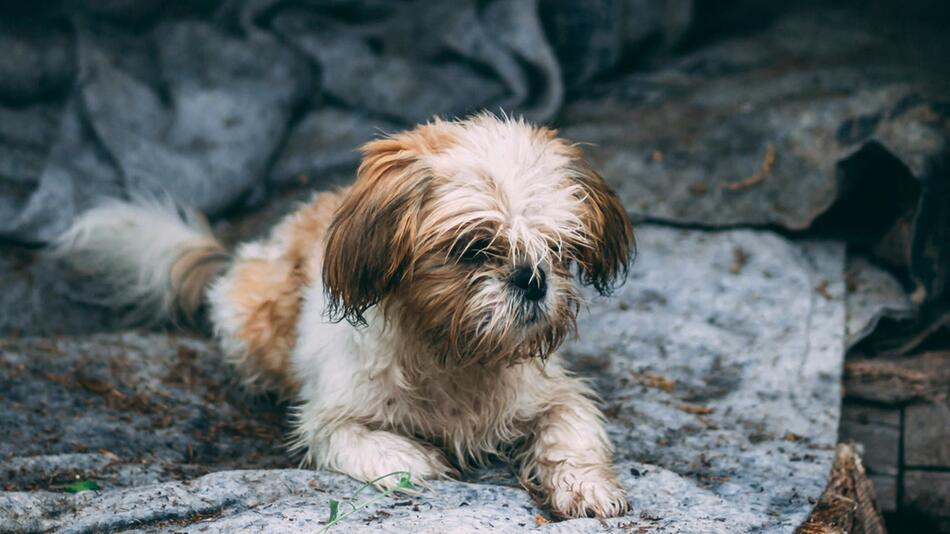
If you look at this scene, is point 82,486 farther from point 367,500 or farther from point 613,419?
point 613,419

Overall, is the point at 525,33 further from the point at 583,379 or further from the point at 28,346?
the point at 28,346

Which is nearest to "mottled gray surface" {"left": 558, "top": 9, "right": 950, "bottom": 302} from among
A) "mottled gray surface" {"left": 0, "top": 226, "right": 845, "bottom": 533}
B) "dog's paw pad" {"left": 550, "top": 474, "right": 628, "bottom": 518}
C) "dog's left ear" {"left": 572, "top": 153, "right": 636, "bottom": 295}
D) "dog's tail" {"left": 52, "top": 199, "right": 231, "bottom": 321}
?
"mottled gray surface" {"left": 0, "top": 226, "right": 845, "bottom": 533}

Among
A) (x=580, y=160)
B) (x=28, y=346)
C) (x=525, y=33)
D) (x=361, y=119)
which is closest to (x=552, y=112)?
(x=525, y=33)

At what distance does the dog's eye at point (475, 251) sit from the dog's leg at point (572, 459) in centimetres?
75

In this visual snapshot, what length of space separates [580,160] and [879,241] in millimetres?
2105

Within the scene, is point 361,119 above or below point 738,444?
above

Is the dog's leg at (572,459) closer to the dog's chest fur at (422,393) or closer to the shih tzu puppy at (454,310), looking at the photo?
the shih tzu puppy at (454,310)

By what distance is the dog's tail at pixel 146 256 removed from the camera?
4988mm

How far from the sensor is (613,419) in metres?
4.05

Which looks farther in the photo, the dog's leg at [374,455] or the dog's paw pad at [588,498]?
the dog's leg at [374,455]

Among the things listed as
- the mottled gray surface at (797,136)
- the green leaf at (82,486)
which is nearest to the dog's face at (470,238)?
the green leaf at (82,486)

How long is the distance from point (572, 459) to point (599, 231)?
741mm

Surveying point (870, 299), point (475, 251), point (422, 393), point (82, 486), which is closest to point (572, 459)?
point (422, 393)

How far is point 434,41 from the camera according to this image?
6121 millimetres
